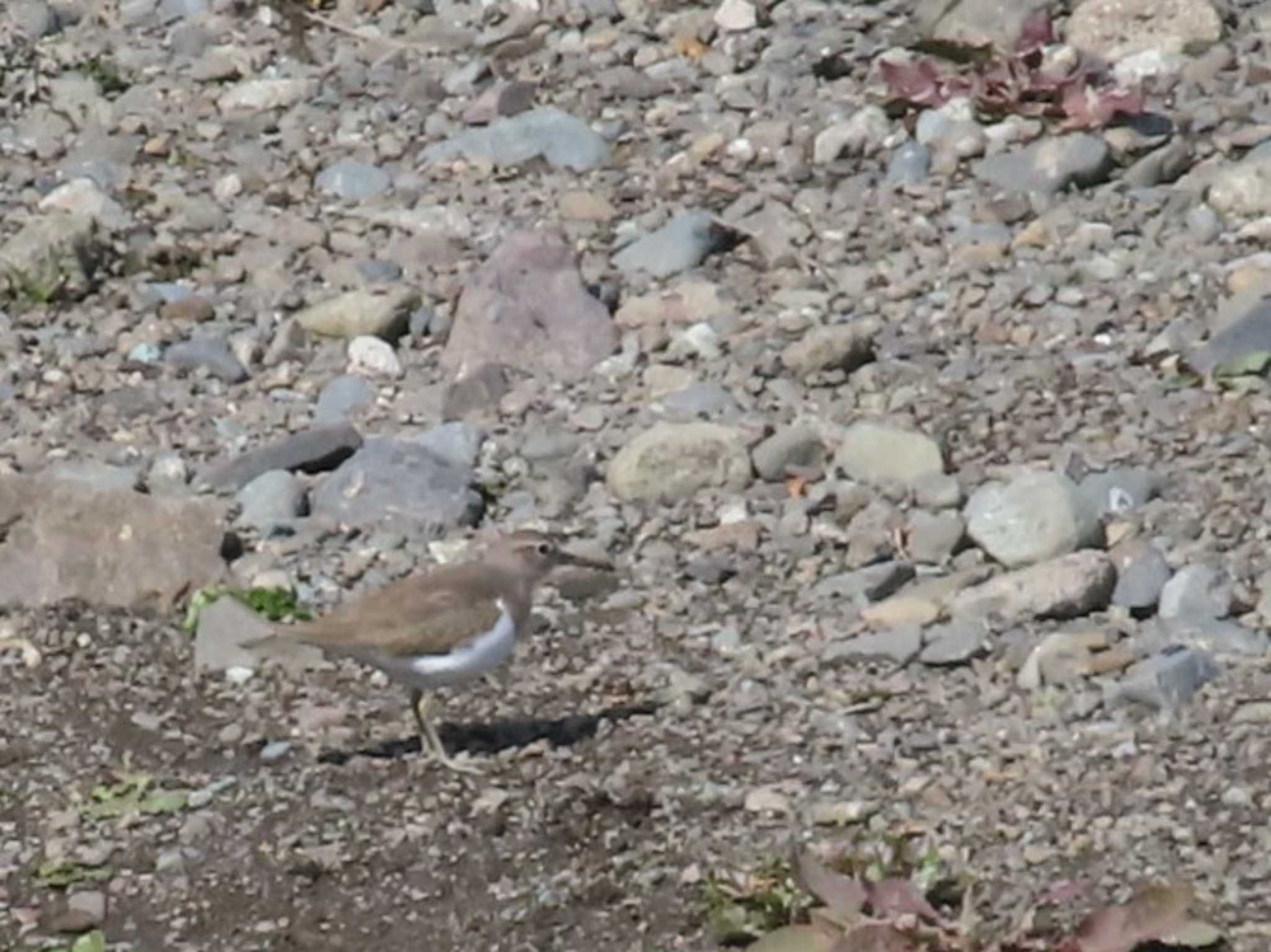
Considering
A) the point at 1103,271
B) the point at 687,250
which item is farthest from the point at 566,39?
the point at 1103,271

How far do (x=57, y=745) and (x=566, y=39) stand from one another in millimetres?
4952

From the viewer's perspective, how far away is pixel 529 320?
10.3m

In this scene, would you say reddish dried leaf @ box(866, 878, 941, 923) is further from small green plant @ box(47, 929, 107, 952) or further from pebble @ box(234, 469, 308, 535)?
pebble @ box(234, 469, 308, 535)

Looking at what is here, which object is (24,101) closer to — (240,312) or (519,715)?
(240,312)

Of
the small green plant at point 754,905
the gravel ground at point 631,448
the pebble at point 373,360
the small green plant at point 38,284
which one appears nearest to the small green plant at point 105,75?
the gravel ground at point 631,448

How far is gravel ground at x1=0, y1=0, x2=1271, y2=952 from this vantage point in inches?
298

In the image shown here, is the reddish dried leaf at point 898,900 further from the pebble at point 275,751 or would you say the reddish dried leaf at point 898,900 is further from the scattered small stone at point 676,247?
the scattered small stone at point 676,247

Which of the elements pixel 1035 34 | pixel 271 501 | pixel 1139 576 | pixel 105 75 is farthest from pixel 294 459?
pixel 1035 34

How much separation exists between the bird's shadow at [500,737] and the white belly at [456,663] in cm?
20

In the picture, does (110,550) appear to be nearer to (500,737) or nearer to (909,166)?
(500,737)

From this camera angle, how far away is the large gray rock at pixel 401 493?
9.35 metres

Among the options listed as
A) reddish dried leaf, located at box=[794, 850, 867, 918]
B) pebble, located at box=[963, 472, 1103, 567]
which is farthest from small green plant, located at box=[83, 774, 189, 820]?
pebble, located at box=[963, 472, 1103, 567]

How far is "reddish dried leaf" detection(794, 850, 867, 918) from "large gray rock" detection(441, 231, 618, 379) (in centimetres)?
360

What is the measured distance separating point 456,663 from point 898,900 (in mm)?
1621
